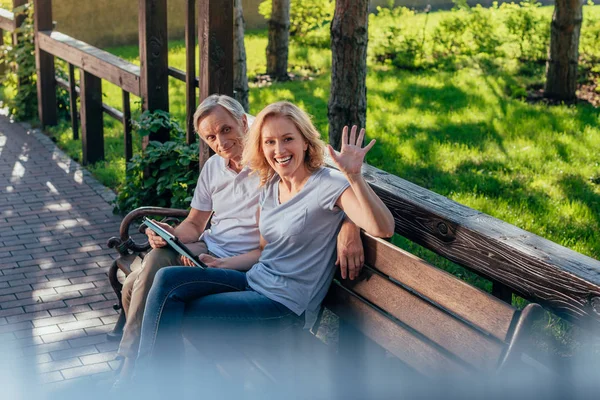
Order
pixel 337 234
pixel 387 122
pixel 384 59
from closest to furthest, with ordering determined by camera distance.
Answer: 1. pixel 337 234
2. pixel 387 122
3. pixel 384 59

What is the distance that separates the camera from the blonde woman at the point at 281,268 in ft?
11.9

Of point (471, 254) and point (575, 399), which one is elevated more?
point (471, 254)

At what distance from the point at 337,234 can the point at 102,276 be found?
8.79ft

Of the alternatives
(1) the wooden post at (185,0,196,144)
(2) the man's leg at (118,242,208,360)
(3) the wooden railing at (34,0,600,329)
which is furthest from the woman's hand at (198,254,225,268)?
(1) the wooden post at (185,0,196,144)

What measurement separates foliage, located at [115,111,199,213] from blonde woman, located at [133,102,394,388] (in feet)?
8.90

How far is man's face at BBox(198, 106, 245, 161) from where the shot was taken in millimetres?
4312

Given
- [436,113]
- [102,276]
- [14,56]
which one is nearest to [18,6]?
[14,56]

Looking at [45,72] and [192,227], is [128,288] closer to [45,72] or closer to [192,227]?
[192,227]

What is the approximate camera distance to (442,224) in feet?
11.1

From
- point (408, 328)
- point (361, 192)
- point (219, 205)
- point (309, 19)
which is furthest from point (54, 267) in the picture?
point (309, 19)

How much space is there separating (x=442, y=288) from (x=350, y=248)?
1.77 ft

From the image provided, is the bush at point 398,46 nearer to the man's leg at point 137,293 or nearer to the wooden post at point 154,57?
the wooden post at point 154,57

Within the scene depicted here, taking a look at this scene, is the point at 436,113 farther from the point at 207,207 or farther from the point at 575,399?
the point at 575,399

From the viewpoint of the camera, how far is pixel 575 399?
2781mm
